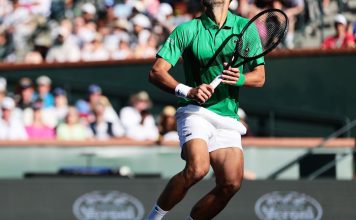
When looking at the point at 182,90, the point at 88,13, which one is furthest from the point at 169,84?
the point at 88,13

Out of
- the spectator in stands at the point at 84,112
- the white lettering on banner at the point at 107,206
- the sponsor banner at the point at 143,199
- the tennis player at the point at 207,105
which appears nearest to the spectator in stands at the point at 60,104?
the spectator in stands at the point at 84,112

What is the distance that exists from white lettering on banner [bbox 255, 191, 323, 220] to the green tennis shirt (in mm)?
3308

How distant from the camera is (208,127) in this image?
852 cm

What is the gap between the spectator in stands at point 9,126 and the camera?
14930 millimetres

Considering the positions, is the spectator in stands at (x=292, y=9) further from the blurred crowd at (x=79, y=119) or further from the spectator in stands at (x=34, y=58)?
the spectator in stands at (x=34, y=58)

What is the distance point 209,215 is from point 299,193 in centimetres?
332

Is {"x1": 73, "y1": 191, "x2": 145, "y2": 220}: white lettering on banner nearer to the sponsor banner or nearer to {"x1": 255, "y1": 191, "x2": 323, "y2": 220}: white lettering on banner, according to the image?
the sponsor banner

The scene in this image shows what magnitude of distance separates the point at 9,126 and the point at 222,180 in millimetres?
7233

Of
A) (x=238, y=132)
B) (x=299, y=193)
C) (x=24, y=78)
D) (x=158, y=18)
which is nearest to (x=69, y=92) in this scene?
(x=24, y=78)

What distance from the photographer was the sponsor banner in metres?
11.6

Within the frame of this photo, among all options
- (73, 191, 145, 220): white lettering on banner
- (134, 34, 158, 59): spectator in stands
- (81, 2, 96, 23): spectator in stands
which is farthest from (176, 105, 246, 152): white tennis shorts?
(81, 2, 96, 23): spectator in stands

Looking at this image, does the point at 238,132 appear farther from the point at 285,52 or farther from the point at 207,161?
the point at 285,52

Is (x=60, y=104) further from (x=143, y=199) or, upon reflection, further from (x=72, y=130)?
(x=143, y=199)

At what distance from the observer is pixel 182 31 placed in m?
8.47
